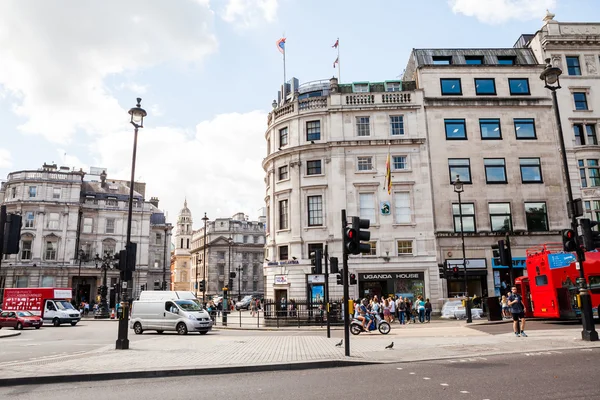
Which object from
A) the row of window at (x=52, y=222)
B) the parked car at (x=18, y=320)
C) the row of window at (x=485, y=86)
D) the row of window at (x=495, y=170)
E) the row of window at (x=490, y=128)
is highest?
the row of window at (x=485, y=86)

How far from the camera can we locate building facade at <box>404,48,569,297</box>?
33688 mm

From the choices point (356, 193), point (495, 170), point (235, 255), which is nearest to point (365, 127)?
point (356, 193)

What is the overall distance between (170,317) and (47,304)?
51.9 ft

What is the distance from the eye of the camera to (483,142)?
1407 inches

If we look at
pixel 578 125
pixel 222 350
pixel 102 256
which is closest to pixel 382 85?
pixel 578 125

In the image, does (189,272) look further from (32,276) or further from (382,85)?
(382,85)

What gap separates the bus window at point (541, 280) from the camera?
20359 mm

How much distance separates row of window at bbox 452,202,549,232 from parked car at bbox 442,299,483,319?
685cm

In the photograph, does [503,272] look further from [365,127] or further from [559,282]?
[365,127]

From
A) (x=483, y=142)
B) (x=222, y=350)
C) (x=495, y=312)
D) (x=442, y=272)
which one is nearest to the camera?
(x=222, y=350)

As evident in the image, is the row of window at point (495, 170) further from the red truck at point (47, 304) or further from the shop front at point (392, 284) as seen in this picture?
the red truck at point (47, 304)

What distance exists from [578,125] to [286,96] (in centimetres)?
2579

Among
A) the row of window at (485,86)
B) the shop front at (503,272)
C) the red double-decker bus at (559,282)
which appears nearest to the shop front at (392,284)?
the shop front at (503,272)

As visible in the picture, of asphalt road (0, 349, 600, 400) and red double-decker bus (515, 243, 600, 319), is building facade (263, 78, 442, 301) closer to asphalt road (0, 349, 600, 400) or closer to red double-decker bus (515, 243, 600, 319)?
red double-decker bus (515, 243, 600, 319)
